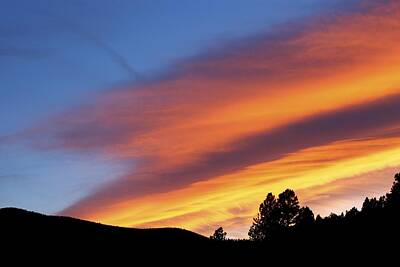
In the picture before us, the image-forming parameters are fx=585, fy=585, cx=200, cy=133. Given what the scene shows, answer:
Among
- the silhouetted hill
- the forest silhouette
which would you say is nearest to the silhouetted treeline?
the forest silhouette

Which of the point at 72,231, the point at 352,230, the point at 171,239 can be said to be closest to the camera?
the point at 352,230

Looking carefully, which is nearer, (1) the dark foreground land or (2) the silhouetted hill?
(1) the dark foreground land

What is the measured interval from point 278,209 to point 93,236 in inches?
2221

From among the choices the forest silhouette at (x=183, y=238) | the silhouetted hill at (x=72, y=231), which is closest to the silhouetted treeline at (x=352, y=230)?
the forest silhouette at (x=183, y=238)

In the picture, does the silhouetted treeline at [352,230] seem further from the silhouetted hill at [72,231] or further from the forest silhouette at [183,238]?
the silhouetted hill at [72,231]

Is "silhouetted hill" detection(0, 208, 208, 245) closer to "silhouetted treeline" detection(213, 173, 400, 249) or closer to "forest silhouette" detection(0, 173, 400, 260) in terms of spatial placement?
"forest silhouette" detection(0, 173, 400, 260)

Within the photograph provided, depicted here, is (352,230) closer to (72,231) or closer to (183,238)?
(183,238)

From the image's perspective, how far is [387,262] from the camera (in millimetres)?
45844

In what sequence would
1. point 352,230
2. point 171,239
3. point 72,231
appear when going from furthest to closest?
point 171,239 → point 72,231 → point 352,230

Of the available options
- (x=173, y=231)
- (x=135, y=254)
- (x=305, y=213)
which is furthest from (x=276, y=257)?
(x=305, y=213)

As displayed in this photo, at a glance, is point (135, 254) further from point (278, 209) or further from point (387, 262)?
point (278, 209)

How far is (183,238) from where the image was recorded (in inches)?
2741

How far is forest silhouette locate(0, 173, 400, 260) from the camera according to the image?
5403 centimetres

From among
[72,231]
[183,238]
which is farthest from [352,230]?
[72,231]
